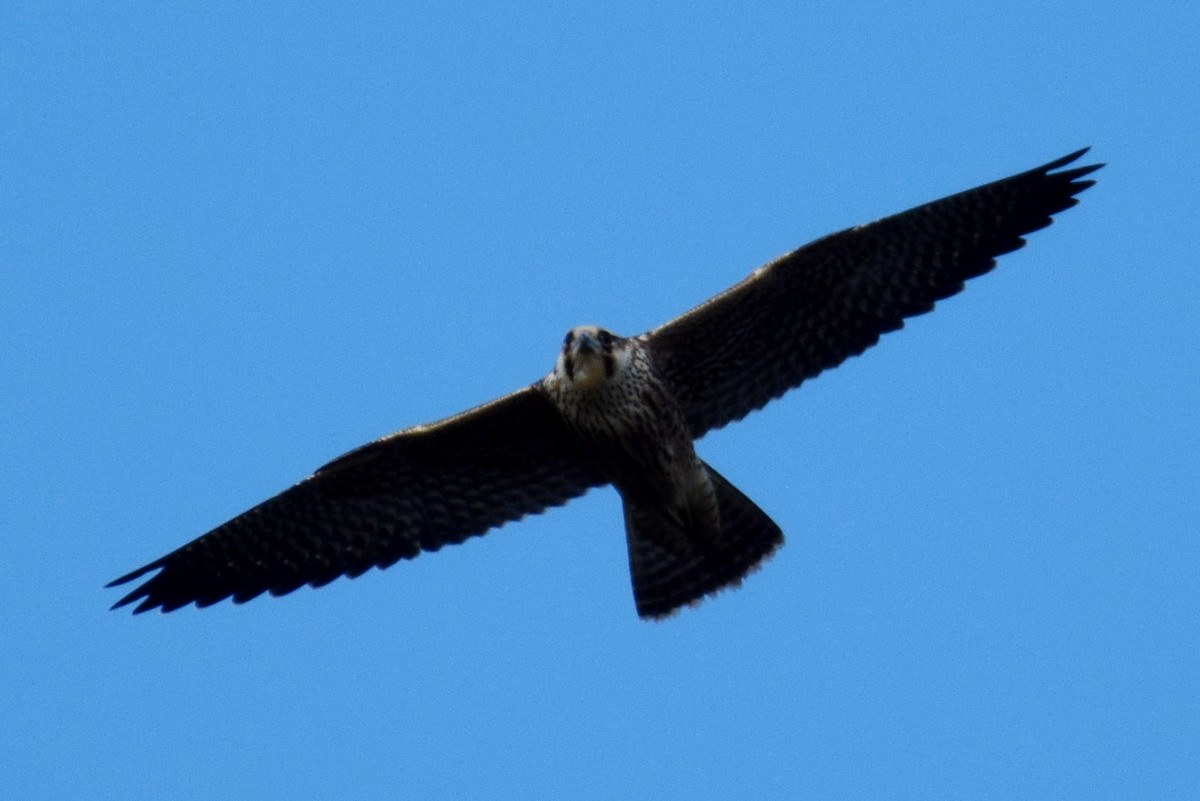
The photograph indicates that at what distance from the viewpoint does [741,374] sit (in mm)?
11195

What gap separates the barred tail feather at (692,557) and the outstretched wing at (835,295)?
0.61 meters

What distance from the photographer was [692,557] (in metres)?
11.5

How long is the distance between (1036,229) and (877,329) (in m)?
0.94

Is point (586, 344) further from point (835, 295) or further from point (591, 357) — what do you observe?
point (835, 295)

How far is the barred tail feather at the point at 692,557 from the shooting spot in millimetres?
11477

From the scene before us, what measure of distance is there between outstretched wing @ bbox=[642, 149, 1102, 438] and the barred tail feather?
0.61 meters

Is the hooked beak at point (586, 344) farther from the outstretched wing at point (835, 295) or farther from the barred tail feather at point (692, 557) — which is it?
the barred tail feather at point (692, 557)

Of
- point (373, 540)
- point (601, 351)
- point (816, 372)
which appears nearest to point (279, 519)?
point (373, 540)

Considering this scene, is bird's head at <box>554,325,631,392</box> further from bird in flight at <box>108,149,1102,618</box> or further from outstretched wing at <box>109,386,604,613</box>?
outstretched wing at <box>109,386,604,613</box>

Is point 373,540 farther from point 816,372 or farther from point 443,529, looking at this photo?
point 816,372

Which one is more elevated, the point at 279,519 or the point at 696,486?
the point at 279,519

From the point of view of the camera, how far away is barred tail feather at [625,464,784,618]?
37.7ft

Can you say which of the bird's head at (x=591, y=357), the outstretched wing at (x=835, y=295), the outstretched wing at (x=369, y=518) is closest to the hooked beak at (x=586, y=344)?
the bird's head at (x=591, y=357)

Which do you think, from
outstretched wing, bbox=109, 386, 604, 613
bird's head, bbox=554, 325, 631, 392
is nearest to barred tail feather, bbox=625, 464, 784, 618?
outstretched wing, bbox=109, 386, 604, 613
